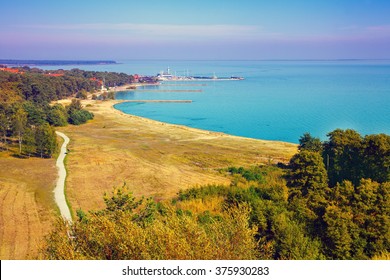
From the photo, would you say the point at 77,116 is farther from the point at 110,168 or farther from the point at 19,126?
the point at 110,168

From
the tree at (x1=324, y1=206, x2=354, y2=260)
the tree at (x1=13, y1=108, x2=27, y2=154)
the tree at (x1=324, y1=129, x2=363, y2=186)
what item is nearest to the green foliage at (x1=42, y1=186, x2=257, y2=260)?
the tree at (x1=324, y1=206, x2=354, y2=260)

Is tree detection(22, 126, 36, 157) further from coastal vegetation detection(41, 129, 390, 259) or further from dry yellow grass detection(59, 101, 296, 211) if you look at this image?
coastal vegetation detection(41, 129, 390, 259)

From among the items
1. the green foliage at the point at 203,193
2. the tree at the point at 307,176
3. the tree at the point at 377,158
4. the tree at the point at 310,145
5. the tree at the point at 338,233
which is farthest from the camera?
the tree at the point at 310,145

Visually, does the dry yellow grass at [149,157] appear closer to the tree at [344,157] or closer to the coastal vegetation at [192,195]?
the coastal vegetation at [192,195]

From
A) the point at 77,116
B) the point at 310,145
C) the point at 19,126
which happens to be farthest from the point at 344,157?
the point at 77,116

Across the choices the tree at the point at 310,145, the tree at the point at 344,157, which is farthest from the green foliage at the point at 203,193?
the tree at the point at 310,145

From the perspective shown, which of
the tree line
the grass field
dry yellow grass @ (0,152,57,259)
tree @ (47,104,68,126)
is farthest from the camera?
tree @ (47,104,68,126)

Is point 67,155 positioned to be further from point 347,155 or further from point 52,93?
point 52,93
